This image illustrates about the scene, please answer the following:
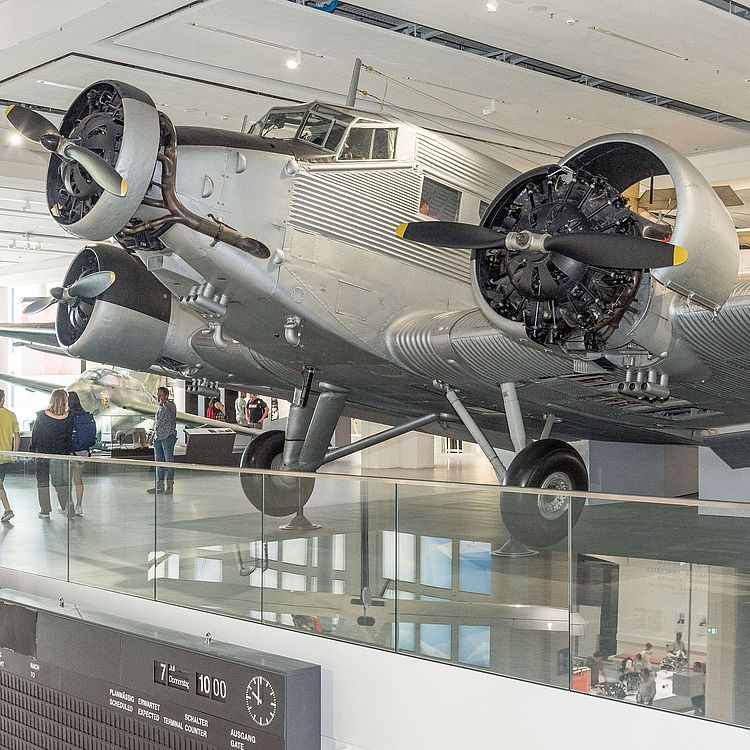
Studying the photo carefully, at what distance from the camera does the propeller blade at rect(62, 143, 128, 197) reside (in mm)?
6465

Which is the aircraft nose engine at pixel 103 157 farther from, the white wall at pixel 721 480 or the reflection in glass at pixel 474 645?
the white wall at pixel 721 480

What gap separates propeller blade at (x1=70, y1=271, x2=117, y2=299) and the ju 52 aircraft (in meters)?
0.03

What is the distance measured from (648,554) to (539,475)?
125 inches

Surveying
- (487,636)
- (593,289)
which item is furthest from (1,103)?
(487,636)

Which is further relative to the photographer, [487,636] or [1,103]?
[1,103]

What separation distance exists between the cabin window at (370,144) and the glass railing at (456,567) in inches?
115

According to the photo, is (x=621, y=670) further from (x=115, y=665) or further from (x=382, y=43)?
(x=382, y=43)

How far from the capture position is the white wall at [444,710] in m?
4.23

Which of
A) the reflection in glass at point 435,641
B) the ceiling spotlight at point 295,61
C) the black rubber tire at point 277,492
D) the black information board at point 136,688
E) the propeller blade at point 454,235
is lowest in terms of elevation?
the black information board at point 136,688

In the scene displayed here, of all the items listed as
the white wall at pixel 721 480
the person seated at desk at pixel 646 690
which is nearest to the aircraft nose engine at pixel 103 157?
the person seated at desk at pixel 646 690

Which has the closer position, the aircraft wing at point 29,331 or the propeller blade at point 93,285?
the propeller blade at point 93,285

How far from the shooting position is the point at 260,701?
17.3 feet

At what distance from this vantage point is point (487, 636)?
4.87 metres

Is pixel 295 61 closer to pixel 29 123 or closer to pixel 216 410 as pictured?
pixel 29 123
